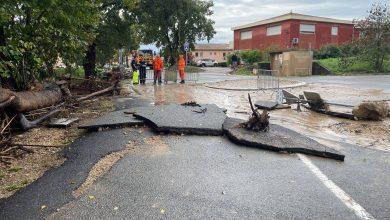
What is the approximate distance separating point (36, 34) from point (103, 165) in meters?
7.42

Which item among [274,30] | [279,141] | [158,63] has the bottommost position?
[279,141]

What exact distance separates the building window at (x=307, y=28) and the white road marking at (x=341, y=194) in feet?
172

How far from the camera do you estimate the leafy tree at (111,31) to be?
22.4 m

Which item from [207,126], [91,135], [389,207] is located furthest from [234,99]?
[389,207]

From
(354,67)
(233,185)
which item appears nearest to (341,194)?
(233,185)

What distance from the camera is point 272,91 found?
1914cm

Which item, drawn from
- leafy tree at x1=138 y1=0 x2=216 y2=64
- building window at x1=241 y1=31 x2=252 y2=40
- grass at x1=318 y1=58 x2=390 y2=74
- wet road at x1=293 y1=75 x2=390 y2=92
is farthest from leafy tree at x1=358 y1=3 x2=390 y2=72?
building window at x1=241 y1=31 x2=252 y2=40

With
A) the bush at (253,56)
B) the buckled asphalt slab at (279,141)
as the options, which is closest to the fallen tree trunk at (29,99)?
the buckled asphalt slab at (279,141)

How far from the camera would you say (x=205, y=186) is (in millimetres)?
5184

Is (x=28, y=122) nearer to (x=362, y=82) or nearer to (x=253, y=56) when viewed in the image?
(x=362, y=82)

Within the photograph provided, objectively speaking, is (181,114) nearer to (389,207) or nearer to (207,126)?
(207,126)

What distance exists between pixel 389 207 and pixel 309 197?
0.91 meters

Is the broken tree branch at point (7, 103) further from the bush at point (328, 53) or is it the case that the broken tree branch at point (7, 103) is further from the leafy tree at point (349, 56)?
the bush at point (328, 53)

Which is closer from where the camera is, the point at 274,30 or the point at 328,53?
the point at 328,53
